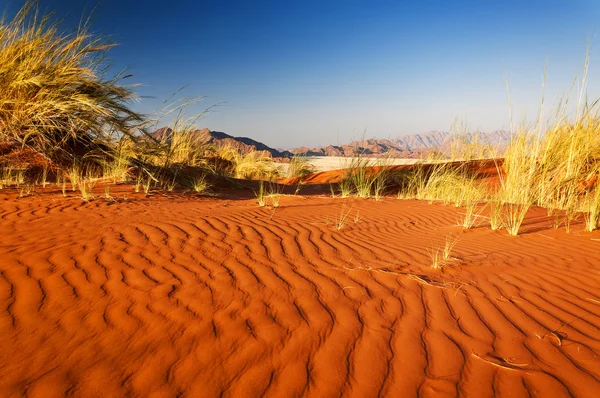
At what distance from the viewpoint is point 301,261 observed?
10.0 ft

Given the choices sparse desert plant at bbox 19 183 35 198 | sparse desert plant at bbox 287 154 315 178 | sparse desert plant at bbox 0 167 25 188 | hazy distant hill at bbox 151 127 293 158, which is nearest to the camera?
sparse desert plant at bbox 19 183 35 198

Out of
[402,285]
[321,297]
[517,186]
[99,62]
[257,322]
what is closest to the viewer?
[257,322]

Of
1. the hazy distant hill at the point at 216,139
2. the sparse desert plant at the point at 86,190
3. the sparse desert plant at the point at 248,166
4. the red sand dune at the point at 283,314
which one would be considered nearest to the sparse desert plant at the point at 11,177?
the sparse desert plant at the point at 86,190

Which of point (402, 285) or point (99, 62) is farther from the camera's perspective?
point (99, 62)

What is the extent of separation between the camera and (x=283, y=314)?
2162 millimetres

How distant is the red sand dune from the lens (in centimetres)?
162

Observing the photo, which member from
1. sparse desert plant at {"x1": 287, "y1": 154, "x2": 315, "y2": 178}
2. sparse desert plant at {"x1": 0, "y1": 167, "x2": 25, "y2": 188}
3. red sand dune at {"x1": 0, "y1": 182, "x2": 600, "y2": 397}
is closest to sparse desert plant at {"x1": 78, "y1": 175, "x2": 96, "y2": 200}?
sparse desert plant at {"x1": 0, "y1": 167, "x2": 25, "y2": 188}

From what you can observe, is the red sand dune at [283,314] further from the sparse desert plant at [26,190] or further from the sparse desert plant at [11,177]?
the sparse desert plant at [11,177]

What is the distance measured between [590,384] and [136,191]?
6.04 meters

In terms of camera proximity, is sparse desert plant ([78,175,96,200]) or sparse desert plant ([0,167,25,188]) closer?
sparse desert plant ([78,175,96,200])

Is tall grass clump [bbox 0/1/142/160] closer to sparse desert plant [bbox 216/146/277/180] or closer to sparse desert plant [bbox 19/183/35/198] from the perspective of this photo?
sparse desert plant [bbox 19/183/35/198]

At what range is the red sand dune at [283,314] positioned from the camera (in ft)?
5.32

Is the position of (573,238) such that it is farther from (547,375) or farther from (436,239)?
(547,375)

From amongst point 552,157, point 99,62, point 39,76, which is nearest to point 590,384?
point 552,157
